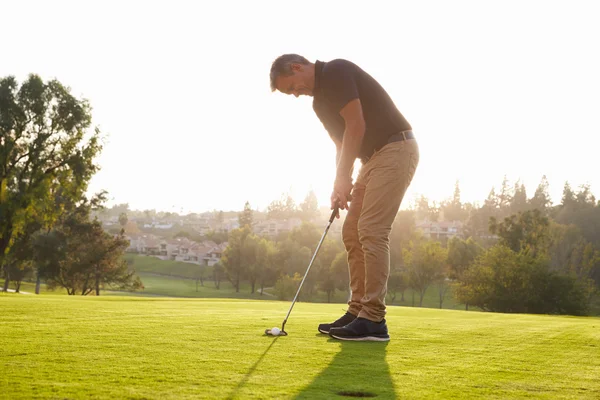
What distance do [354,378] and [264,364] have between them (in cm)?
49

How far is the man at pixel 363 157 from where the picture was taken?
4820 millimetres

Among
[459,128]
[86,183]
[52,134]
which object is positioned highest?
[459,128]

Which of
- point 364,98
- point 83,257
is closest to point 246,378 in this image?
point 364,98

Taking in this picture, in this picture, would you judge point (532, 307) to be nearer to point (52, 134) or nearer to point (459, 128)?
point (52, 134)

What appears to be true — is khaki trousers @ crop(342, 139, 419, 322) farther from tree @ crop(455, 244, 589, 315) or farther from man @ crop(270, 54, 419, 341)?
tree @ crop(455, 244, 589, 315)

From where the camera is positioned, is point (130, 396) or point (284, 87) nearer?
point (130, 396)

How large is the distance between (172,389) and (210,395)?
0.63ft

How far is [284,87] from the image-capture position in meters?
5.21

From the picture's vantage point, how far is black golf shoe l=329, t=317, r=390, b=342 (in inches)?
174

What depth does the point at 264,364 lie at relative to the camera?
2867 millimetres

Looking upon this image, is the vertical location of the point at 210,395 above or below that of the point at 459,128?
below

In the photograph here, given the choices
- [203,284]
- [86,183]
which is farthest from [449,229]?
[86,183]

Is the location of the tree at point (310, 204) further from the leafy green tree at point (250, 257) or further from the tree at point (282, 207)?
the leafy green tree at point (250, 257)

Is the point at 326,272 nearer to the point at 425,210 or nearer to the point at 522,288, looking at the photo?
the point at 522,288
